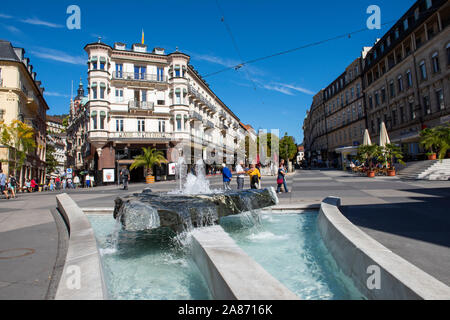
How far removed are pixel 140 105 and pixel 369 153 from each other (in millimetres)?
27024

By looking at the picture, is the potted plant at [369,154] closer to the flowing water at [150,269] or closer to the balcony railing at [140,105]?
the flowing water at [150,269]

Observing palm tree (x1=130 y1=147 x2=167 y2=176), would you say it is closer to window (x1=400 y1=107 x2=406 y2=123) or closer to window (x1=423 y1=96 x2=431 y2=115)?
window (x1=423 y1=96 x2=431 y2=115)

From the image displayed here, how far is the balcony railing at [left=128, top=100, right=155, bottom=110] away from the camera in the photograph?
32781mm

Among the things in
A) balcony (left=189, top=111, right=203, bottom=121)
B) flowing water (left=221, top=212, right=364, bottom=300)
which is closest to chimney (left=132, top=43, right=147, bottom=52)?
balcony (left=189, top=111, right=203, bottom=121)

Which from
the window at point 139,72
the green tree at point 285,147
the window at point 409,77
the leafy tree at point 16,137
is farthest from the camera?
the green tree at point 285,147

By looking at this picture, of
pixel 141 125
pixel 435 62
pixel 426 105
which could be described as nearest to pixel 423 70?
pixel 435 62

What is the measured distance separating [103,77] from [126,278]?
32.6 m

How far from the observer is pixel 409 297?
6.07 feet

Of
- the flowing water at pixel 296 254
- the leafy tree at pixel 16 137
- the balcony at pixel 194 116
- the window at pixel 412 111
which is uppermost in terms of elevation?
the balcony at pixel 194 116

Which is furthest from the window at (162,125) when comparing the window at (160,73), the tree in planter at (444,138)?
the tree in planter at (444,138)

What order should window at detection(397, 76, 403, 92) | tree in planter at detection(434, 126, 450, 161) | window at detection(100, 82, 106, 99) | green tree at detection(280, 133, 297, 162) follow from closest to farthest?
tree in planter at detection(434, 126, 450, 161)
window at detection(100, 82, 106, 99)
window at detection(397, 76, 403, 92)
green tree at detection(280, 133, 297, 162)

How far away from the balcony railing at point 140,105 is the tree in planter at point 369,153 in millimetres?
25315

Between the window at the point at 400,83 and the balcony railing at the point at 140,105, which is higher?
the window at the point at 400,83

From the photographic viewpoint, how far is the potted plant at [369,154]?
20769 millimetres
